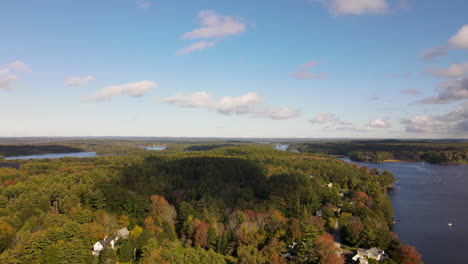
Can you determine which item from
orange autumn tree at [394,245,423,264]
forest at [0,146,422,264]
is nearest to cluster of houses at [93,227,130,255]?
forest at [0,146,422,264]

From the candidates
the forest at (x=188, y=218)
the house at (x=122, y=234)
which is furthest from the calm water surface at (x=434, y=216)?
the house at (x=122, y=234)

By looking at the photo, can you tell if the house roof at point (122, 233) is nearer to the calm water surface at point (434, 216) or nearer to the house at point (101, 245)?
the house at point (101, 245)

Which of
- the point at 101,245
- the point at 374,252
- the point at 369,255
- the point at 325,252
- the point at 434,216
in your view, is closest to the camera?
the point at 325,252

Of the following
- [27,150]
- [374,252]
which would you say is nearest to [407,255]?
[374,252]

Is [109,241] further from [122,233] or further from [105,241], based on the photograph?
[122,233]

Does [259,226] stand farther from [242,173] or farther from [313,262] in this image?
[242,173]

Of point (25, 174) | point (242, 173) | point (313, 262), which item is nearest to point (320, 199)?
point (242, 173)
